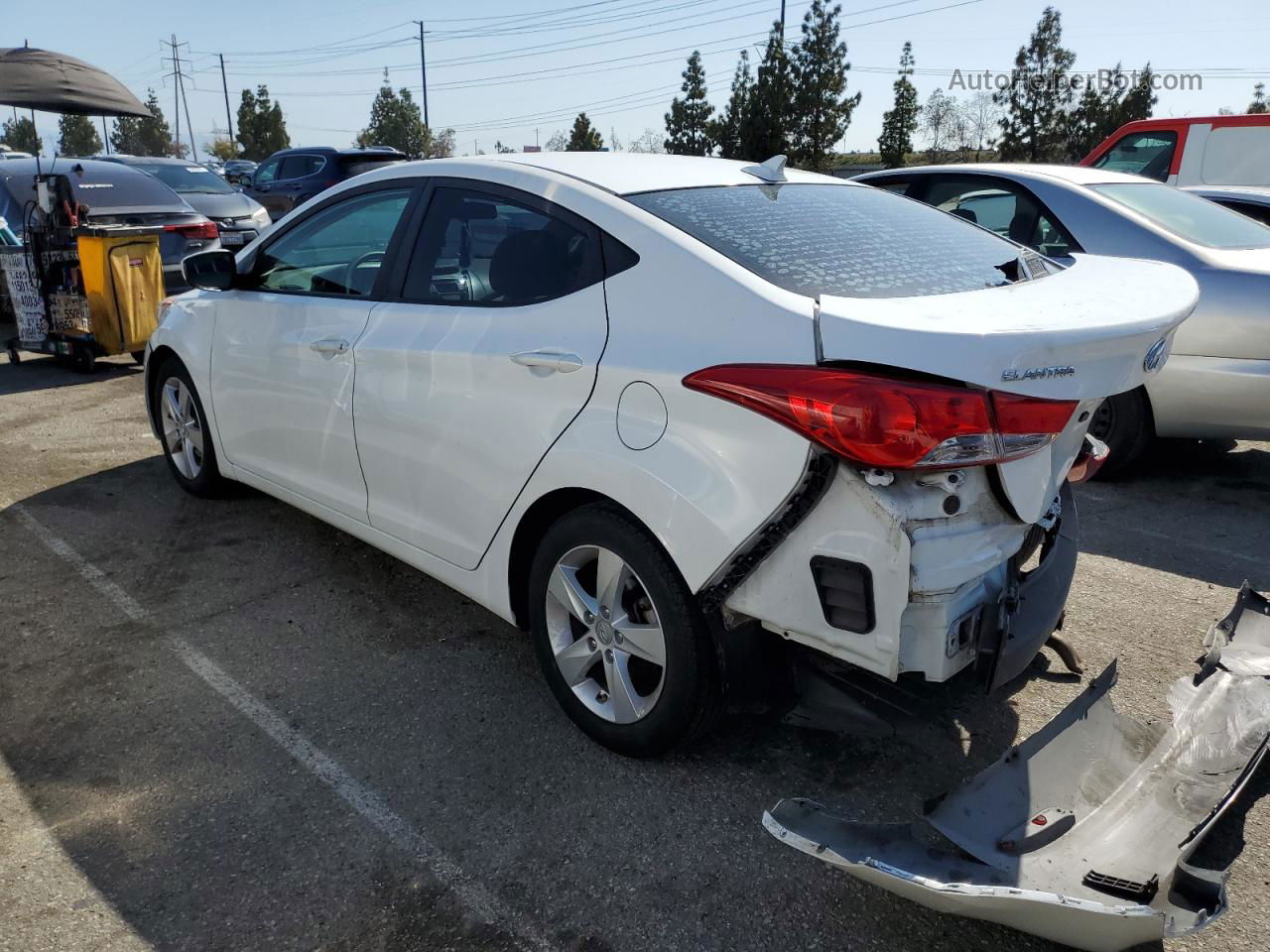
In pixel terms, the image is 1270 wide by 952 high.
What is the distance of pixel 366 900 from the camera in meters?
→ 2.36

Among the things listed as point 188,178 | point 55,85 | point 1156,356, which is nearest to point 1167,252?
point 1156,356

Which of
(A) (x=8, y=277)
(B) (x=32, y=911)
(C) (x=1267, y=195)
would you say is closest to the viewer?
(B) (x=32, y=911)

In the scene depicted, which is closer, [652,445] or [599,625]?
[652,445]

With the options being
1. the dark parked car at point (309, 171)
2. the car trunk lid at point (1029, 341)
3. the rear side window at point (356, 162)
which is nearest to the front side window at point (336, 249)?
the car trunk lid at point (1029, 341)

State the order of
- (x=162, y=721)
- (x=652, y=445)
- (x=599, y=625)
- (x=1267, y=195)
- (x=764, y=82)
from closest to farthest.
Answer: (x=652, y=445)
(x=599, y=625)
(x=162, y=721)
(x=1267, y=195)
(x=764, y=82)

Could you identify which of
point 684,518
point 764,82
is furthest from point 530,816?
point 764,82

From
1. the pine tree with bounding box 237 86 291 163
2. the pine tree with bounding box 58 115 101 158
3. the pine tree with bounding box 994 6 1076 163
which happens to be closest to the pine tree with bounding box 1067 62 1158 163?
the pine tree with bounding box 994 6 1076 163

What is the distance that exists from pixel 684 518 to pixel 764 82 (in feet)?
110

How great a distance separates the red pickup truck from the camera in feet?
35.9

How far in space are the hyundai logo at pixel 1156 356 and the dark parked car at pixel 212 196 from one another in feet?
38.1

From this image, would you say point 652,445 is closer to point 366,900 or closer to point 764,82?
point 366,900

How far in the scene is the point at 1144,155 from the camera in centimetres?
1153

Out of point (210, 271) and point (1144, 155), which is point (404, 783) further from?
point (1144, 155)

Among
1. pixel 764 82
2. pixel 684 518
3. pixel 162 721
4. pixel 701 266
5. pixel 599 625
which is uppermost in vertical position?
pixel 764 82
